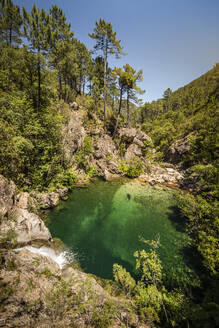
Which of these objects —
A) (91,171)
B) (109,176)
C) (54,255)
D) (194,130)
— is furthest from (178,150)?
(54,255)

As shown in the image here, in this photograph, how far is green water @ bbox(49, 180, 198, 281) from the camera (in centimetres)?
819

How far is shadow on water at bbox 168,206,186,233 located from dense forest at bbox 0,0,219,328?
52 cm

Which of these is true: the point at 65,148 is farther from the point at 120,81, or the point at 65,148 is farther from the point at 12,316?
the point at 120,81

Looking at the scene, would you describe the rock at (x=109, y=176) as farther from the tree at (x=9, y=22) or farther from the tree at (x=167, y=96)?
the tree at (x=167, y=96)

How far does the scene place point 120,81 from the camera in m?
24.4

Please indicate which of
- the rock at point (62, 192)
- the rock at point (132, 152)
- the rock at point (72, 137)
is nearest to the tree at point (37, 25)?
the rock at point (72, 137)

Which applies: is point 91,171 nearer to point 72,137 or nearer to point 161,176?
point 72,137

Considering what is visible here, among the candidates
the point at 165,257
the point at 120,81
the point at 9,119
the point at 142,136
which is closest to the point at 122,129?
the point at 142,136

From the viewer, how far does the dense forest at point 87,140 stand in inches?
213

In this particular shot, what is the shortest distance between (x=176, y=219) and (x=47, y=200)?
14.0 metres

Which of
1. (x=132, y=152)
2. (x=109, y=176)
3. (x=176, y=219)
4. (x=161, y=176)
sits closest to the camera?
(x=176, y=219)

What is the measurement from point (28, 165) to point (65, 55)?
941 inches

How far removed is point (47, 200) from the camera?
12188mm

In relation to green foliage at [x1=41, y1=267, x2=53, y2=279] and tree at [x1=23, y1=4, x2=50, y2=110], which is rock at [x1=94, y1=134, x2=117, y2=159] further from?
green foliage at [x1=41, y1=267, x2=53, y2=279]
